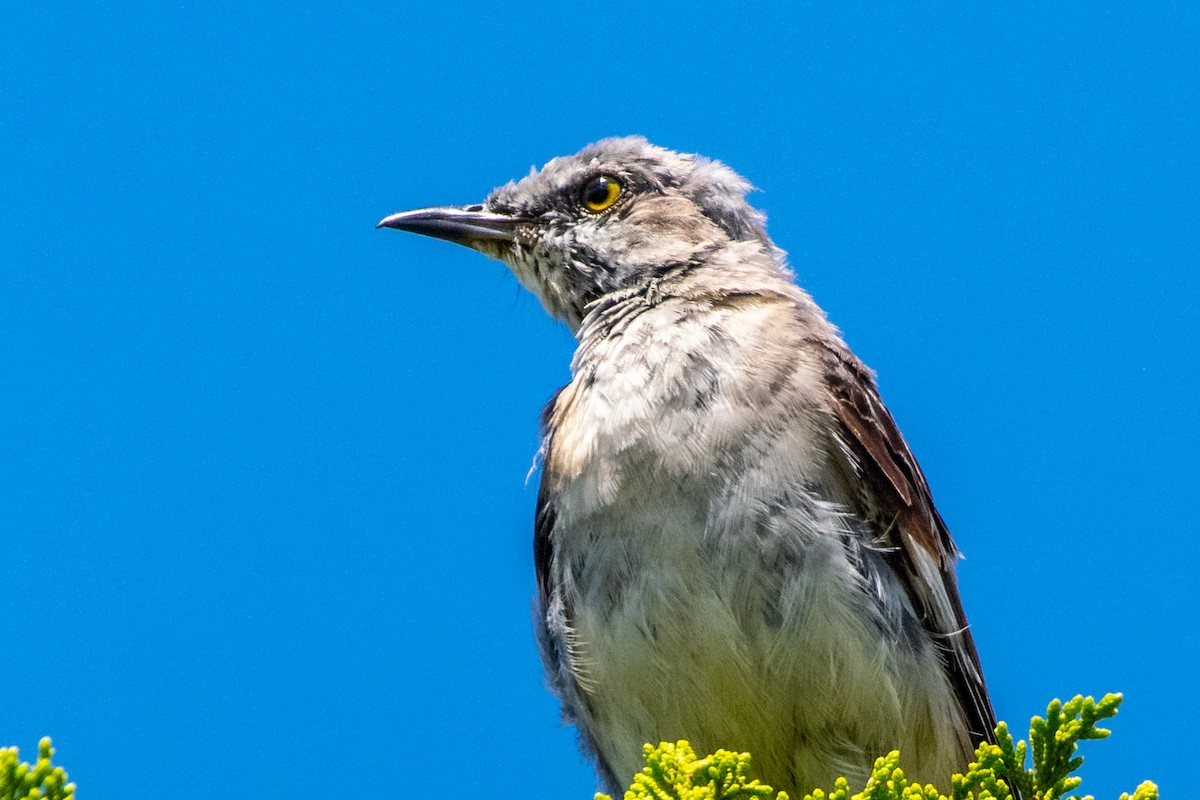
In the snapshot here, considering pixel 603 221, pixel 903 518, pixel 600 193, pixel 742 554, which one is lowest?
pixel 742 554

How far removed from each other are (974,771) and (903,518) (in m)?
1.68

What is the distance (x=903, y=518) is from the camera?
15.4 ft

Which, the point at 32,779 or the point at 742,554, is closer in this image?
the point at 32,779

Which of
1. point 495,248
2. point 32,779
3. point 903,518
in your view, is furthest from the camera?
point 495,248

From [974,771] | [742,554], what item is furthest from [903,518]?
[974,771]

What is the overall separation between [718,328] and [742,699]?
4.72ft

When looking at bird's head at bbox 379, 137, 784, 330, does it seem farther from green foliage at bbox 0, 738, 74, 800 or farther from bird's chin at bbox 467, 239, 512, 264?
green foliage at bbox 0, 738, 74, 800

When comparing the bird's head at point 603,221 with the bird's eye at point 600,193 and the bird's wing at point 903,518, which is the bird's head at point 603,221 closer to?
the bird's eye at point 600,193

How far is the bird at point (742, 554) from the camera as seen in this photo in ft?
14.1

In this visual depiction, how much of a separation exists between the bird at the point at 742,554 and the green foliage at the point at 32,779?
210 centimetres

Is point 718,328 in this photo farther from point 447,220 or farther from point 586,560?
point 447,220

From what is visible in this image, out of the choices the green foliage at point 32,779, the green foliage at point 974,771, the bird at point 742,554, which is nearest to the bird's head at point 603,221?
the bird at point 742,554

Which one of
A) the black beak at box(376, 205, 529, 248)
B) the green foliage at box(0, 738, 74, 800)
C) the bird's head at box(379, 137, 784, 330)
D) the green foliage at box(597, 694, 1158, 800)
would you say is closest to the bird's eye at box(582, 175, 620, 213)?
the bird's head at box(379, 137, 784, 330)

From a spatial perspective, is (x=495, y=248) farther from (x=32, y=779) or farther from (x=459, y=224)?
(x=32, y=779)
